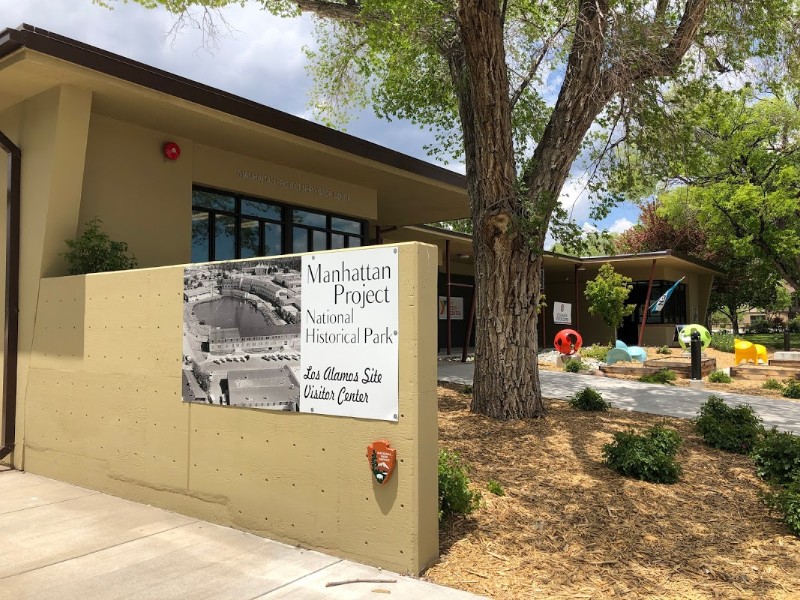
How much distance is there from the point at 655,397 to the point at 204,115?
869 cm

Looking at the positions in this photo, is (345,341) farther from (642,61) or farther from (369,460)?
(642,61)

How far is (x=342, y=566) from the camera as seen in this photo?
13.1 ft

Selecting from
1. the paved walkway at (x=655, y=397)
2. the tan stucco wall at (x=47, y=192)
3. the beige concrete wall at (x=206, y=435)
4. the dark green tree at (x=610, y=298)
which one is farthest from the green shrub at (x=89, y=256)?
the dark green tree at (x=610, y=298)

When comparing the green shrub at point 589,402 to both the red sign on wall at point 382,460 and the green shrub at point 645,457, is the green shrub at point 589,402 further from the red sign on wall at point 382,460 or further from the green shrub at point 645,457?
the red sign on wall at point 382,460

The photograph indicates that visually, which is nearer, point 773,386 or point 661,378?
point 773,386

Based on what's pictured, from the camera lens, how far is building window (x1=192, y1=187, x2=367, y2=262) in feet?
31.9

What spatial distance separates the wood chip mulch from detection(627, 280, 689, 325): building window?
876 inches

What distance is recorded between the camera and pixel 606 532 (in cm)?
451

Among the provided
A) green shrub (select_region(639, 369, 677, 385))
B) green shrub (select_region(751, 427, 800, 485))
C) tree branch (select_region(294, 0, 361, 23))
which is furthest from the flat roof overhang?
green shrub (select_region(751, 427, 800, 485))

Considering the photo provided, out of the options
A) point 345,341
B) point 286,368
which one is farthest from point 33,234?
point 345,341

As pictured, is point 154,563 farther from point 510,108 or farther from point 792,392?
point 792,392

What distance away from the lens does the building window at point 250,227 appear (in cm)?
972

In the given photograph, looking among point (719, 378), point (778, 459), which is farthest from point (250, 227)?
point (719, 378)

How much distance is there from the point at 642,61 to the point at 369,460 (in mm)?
6544
